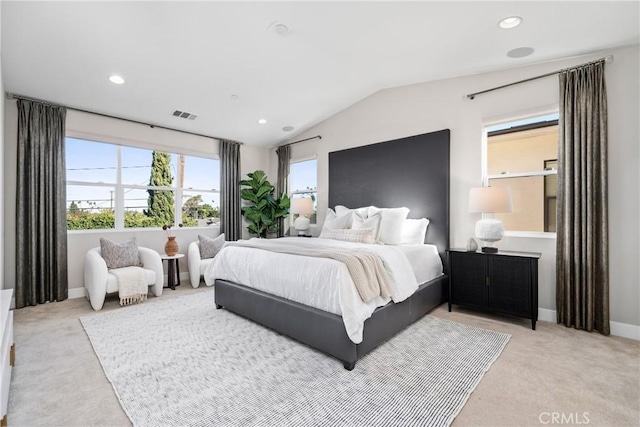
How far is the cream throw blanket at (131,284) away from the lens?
370cm

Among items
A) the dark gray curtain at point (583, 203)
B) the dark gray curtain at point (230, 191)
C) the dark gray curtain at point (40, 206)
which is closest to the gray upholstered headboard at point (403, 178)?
the dark gray curtain at point (583, 203)

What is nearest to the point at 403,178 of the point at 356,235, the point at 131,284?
the point at 356,235

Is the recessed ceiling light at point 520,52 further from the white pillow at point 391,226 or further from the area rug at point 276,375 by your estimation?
the area rug at point 276,375

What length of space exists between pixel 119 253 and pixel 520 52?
5.25m

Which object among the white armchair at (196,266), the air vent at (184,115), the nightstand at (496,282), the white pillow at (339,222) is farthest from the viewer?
the white armchair at (196,266)

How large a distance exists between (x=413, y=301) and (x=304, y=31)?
2859 mm

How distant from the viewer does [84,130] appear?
422cm

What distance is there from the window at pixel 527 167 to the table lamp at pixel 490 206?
49 cm

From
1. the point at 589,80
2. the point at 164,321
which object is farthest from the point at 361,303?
the point at 589,80

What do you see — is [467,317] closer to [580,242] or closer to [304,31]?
[580,242]

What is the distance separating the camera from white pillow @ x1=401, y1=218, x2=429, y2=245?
12.7 feet

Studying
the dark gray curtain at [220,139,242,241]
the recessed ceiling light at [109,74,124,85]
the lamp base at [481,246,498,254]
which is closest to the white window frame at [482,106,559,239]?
the lamp base at [481,246,498,254]

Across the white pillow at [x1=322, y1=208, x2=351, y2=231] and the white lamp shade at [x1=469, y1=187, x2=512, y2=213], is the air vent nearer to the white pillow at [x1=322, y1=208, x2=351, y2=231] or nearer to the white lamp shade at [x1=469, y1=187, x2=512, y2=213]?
the white pillow at [x1=322, y1=208, x2=351, y2=231]

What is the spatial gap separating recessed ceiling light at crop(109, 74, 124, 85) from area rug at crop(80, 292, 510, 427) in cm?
270
